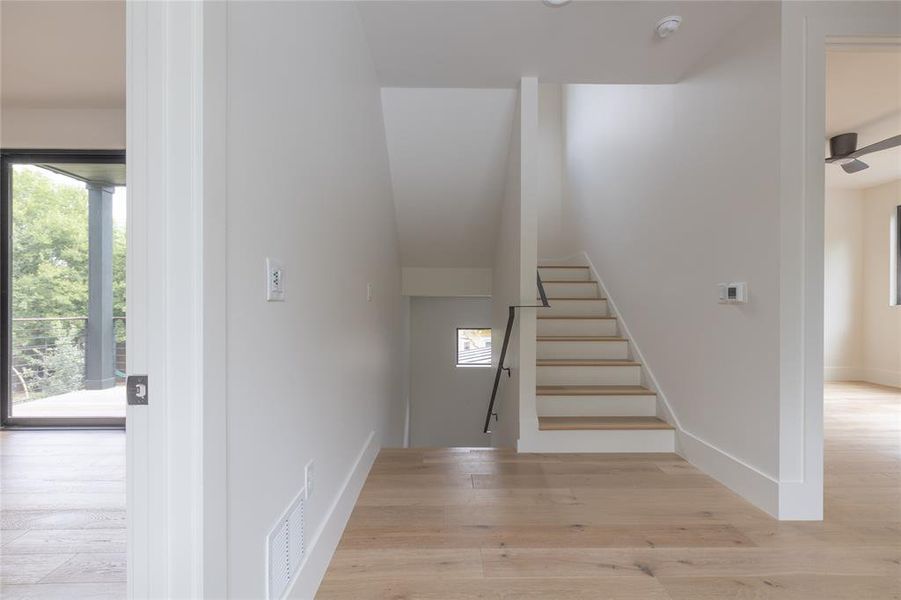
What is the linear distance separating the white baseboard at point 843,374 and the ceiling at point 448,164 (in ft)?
17.0

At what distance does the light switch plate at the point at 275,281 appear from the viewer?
3.84 ft

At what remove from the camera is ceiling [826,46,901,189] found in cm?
283

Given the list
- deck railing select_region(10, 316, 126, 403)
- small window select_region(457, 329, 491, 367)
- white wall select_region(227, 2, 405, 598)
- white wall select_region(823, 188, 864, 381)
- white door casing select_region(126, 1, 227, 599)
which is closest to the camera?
white door casing select_region(126, 1, 227, 599)

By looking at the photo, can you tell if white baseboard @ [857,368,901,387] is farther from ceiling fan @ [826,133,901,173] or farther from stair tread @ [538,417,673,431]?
stair tread @ [538,417,673,431]

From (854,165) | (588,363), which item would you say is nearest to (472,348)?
(588,363)

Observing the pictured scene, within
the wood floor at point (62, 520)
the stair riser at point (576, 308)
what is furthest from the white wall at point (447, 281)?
the wood floor at point (62, 520)

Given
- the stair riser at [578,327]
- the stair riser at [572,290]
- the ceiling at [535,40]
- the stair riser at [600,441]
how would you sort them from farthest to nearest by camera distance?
the stair riser at [572,290]
the stair riser at [578,327]
the stair riser at [600,441]
the ceiling at [535,40]

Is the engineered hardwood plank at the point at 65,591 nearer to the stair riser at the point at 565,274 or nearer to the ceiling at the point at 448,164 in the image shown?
the ceiling at the point at 448,164

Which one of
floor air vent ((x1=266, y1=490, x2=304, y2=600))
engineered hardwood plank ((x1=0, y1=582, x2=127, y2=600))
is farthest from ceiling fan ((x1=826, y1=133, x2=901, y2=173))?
engineered hardwood plank ((x1=0, y1=582, x2=127, y2=600))

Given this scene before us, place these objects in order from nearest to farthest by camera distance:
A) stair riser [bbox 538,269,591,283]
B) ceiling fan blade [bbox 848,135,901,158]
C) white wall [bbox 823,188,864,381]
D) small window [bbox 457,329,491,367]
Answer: ceiling fan blade [bbox 848,135,901,158] → stair riser [bbox 538,269,591,283] → white wall [bbox 823,188,864,381] → small window [bbox 457,329,491,367]

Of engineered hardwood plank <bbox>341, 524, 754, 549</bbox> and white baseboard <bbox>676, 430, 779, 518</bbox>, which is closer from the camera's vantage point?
engineered hardwood plank <bbox>341, 524, 754, 549</bbox>

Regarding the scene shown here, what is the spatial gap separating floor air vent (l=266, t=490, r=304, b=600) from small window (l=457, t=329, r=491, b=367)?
5920 millimetres

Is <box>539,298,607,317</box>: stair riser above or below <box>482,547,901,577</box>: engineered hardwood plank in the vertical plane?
above

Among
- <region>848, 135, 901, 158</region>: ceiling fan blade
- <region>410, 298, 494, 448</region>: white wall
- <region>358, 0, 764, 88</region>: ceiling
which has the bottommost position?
<region>410, 298, 494, 448</region>: white wall
